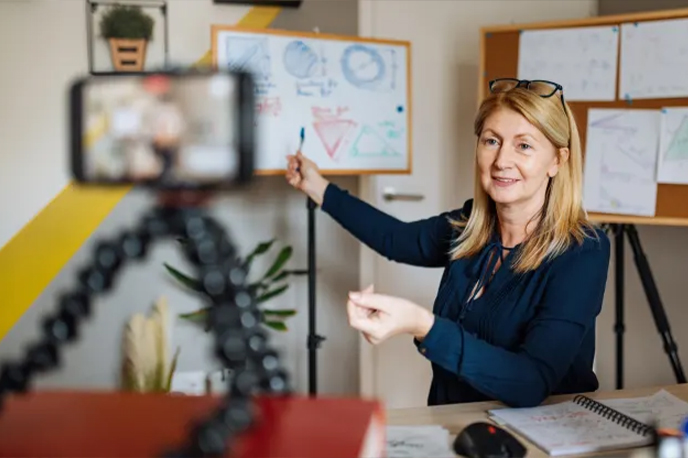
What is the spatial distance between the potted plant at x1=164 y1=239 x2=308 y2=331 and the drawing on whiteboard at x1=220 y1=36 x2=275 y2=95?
0.72 metres

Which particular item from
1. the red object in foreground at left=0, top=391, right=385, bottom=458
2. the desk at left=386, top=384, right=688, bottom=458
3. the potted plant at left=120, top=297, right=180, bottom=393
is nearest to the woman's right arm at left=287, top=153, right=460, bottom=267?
the desk at left=386, top=384, right=688, bottom=458

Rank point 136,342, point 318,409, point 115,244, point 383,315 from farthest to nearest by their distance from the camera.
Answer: point 136,342 → point 383,315 → point 318,409 → point 115,244

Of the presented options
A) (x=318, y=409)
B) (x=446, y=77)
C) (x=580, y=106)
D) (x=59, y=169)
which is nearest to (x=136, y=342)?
(x=59, y=169)

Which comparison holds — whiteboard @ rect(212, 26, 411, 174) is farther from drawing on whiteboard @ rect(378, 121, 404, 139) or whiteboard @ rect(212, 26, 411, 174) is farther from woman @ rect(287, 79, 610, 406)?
woman @ rect(287, 79, 610, 406)

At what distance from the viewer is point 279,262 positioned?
2955 millimetres

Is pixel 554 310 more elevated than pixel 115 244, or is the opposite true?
pixel 115 244

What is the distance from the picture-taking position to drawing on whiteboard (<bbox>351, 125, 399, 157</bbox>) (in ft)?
8.68

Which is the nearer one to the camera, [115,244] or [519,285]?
[115,244]

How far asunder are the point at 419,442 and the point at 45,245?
2237 millimetres

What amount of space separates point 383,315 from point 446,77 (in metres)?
2.07

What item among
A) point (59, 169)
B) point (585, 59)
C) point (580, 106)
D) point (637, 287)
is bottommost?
point (637, 287)

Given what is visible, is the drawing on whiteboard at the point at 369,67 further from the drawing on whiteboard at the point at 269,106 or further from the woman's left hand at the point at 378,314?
the woman's left hand at the point at 378,314

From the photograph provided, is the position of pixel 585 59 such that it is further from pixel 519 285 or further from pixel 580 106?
pixel 519 285

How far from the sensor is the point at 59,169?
288 cm
